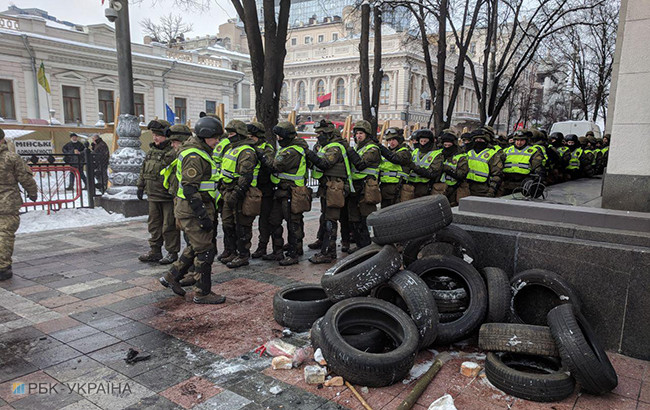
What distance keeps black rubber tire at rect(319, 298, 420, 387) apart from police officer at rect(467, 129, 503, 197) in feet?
16.1

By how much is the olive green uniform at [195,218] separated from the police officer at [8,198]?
2.51 m

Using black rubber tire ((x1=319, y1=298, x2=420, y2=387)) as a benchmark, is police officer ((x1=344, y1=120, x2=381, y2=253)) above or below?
above

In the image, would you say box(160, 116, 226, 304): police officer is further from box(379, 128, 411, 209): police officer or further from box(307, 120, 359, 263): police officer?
box(379, 128, 411, 209): police officer

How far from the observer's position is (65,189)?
1098cm

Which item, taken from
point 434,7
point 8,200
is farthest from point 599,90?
point 8,200

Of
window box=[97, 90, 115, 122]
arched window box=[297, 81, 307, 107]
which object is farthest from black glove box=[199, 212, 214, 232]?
arched window box=[297, 81, 307, 107]

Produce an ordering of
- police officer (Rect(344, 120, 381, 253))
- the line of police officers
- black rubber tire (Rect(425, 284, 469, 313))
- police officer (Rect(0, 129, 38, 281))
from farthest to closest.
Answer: police officer (Rect(344, 120, 381, 253)) → the line of police officers → police officer (Rect(0, 129, 38, 281)) → black rubber tire (Rect(425, 284, 469, 313))

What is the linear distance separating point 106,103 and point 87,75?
7.86 ft

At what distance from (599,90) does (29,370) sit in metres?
33.4

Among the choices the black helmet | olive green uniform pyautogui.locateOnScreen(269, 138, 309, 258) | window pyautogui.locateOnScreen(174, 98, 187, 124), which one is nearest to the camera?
the black helmet

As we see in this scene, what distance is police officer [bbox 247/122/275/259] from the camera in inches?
286

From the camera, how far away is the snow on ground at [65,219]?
948cm

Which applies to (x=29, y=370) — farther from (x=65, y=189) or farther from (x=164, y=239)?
(x=65, y=189)

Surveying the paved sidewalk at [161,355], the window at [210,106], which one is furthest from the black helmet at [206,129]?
the window at [210,106]
